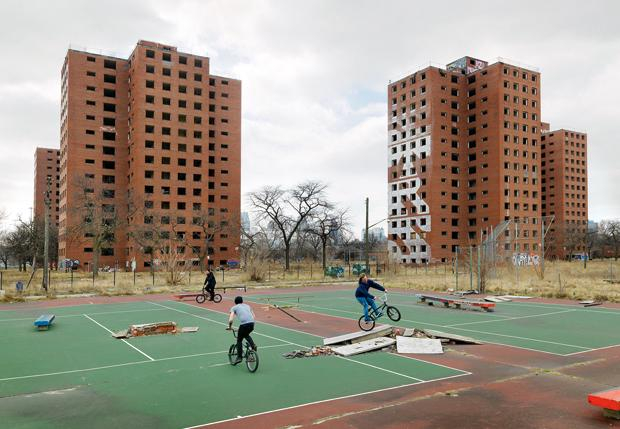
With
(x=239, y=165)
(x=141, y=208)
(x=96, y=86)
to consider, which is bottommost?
(x=141, y=208)

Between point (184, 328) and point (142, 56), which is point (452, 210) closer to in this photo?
point (142, 56)

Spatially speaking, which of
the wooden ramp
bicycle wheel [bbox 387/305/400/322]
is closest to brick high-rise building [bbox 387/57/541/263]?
the wooden ramp

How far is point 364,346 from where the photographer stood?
14.9 m

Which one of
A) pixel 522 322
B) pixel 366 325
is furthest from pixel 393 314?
pixel 522 322

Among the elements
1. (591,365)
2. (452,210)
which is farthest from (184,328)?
(452,210)

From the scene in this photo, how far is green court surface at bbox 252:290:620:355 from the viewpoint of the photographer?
16.5 m

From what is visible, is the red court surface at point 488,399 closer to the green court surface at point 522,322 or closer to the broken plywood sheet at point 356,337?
the green court surface at point 522,322

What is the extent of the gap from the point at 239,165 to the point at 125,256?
2909 cm

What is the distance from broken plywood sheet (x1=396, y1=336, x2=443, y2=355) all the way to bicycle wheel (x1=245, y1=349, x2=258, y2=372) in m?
4.54

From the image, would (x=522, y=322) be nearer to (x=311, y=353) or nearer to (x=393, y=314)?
(x=393, y=314)

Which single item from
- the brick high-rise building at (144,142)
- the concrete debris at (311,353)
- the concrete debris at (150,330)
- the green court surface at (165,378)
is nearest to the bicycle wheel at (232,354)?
the green court surface at (165,378)

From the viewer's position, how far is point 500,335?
18.0 m

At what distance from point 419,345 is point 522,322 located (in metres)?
8.46

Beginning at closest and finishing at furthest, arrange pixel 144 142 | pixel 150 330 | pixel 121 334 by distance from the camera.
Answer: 1. pixel 121 334
2. pixel 150 330
3. pixel 144 142
